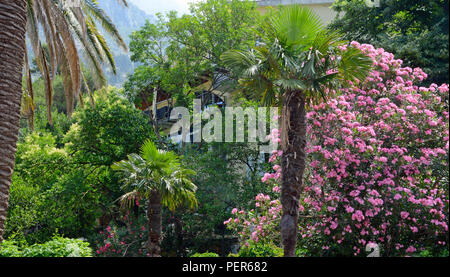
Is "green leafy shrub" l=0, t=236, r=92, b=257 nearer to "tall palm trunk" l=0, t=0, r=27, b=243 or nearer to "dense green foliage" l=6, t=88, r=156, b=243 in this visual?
"tall palm trunk" l=0, t=0, r=27, b=243

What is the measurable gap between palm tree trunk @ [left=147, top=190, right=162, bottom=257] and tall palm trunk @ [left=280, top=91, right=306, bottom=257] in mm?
6004

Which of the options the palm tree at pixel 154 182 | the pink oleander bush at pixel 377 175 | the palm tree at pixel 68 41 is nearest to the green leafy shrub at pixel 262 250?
the pink oleander bush at pixel 377 175

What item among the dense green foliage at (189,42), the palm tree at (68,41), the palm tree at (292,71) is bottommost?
the palm tree at (292,71)

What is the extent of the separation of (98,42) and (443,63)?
37.1 ft

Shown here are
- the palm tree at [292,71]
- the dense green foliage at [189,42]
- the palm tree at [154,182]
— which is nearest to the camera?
the palm tree at [292,71]

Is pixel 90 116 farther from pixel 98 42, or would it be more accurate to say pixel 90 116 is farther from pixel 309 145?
pixel 309 145

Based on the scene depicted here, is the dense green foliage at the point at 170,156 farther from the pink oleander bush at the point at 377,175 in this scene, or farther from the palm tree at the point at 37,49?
the pink oleander bush at the point at 377,175

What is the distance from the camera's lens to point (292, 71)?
400 inches

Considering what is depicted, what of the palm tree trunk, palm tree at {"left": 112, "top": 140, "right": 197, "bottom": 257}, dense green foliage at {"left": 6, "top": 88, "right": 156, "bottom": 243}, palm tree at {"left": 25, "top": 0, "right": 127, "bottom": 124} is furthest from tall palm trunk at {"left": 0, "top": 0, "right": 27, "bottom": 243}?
dense green foliage at {"left": 6, "top": 88, "right": 156, "bottom": 243}

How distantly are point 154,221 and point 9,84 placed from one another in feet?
28.5

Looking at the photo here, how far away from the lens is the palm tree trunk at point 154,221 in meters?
14.8

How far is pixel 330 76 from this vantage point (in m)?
10.0
